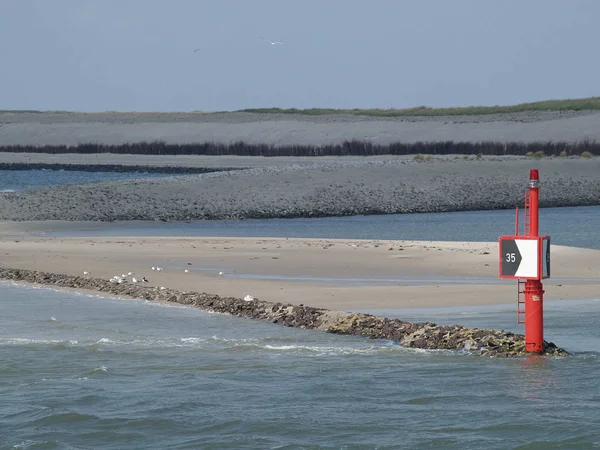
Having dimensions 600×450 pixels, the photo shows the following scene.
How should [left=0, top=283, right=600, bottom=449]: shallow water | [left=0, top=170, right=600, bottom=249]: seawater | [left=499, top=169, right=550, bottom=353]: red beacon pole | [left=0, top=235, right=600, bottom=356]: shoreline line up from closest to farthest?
[left=0, top=283, right=600, bottom=449]: shallow water < [left=499, top=169, right=550, bottom=353]: red beacon pole < [left=0, top=235, right=600, bottom=356]: shoreline < [left=0, top=170, right=600, bottom=249]: seawater

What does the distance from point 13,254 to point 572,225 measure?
67.0 ft

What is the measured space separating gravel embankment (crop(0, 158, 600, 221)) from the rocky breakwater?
27.1 m

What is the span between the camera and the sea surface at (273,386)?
971 cm

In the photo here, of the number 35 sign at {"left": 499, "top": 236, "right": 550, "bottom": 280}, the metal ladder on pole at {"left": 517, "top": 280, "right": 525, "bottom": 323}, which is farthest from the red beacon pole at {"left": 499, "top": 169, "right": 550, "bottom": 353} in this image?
the metal ladder on pole at {"left": 517, "top": 280, "right": 525, "bottom": 323}

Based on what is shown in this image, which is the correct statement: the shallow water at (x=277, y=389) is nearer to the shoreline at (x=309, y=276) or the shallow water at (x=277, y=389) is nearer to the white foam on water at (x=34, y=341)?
the white foam on water at (x=34, y=341)

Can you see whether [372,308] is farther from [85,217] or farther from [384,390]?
[85,217]

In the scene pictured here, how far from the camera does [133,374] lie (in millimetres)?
12102

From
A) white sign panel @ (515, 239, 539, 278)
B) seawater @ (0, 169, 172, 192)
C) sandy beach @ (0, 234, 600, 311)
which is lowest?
sandy beach @ (0, 234, 600, 311)

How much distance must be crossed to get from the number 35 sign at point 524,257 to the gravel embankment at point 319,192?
3411 centimetres

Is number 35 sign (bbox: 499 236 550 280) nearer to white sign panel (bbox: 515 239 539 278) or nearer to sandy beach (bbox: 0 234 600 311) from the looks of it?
white sign panel (bbox: 515 239 539 278)

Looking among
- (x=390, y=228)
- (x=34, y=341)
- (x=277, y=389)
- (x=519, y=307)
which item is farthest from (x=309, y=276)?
(x=390, y=228)

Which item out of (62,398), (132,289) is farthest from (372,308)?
(62,398)

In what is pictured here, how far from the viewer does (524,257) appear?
1201 cm

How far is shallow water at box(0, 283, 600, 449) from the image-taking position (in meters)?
9.70
